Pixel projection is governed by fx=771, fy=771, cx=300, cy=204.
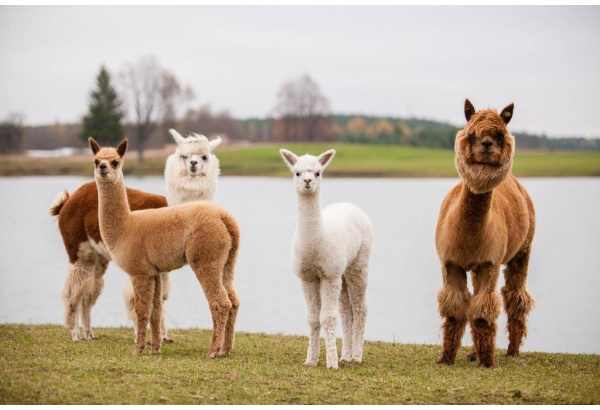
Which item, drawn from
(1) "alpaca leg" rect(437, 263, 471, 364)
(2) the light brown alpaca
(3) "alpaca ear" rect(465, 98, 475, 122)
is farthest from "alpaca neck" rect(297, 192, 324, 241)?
(3) "alpaca ear" rect(465, 98, 475, 122)

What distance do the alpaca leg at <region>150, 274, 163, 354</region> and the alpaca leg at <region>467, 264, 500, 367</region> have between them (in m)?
3.32

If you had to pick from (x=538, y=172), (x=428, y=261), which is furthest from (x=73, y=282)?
(x=538, y=172)

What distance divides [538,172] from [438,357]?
4255 cm

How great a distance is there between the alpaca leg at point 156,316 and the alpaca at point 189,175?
2.05 feet

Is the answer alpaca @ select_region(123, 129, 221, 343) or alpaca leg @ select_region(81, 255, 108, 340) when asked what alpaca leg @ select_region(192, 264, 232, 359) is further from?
alpaca leg @ select_region(81, 255, 108, 340)

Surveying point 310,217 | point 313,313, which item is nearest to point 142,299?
point 313,313

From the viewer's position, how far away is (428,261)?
22.0 m

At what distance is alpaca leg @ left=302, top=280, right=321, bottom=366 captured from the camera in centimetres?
748

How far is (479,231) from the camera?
750 cm

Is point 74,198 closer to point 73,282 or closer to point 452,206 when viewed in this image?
point 73,282

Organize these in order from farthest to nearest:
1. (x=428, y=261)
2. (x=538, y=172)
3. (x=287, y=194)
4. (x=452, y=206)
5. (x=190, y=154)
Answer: (x=538, y=172), (x=287, y=194), (x=428, y=261), (x=190, y=154), (x=452, y=206)

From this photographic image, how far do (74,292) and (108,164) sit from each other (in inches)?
87.9

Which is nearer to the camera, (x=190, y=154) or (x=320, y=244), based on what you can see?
(x=320, y=244)

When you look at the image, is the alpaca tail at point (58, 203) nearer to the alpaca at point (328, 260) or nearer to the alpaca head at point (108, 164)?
the alpaca head at point (108, 164)
